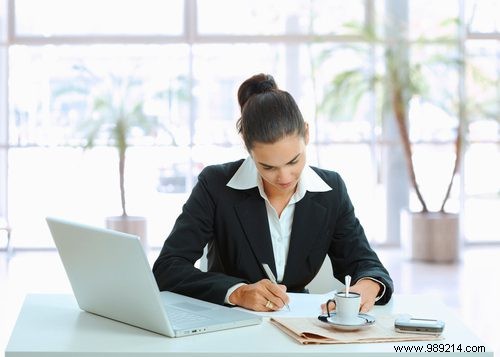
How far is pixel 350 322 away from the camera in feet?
7.43

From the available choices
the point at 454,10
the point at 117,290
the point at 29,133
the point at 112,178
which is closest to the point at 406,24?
the point at 454,10

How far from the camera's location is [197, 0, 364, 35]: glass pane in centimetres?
886

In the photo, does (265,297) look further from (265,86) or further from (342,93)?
(342,93)

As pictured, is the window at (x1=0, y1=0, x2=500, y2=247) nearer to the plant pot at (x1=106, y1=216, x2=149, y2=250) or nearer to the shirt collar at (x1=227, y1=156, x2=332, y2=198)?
the plant pot at (x1=106, y1=216, x2=149, y2=250)

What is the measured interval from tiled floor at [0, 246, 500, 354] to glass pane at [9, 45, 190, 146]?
115cm

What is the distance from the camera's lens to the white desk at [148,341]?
2098 millimetres

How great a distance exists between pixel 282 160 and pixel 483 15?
268 inches

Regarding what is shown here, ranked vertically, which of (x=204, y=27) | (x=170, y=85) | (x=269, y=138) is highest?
(x=204, y=27)

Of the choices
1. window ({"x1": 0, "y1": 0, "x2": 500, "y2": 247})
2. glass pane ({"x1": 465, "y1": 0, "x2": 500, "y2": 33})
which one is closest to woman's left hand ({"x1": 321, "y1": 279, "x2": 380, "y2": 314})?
window ({"x1": 0, "y1": 0, "x2": 500, "y2": 247})

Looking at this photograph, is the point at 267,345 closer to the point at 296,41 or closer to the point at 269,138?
the point at 269,138

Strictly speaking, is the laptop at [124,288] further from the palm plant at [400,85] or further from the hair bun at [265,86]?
the palm plant at [400,85]

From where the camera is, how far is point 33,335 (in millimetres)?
2262

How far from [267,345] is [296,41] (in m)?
6.91

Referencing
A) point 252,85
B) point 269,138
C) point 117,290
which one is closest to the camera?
point 117,290
